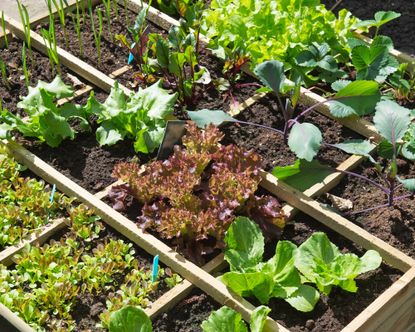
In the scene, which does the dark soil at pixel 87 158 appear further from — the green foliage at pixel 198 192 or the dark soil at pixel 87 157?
the green foliage at pixel 198 192

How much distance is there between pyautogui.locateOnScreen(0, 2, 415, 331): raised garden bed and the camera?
3.14 metres

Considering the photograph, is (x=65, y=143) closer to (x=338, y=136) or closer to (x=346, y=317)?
(x=338, y=136)

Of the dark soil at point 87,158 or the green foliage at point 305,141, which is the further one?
the dark soil at point 87,158

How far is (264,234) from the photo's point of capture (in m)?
3.41

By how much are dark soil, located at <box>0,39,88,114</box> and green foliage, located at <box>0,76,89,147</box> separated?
270 mm

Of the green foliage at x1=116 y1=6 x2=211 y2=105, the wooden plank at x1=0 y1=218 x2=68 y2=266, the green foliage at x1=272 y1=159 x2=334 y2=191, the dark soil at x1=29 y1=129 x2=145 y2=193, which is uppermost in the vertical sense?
the green foliage at x1=116 y1=6 x2=211 y2=105

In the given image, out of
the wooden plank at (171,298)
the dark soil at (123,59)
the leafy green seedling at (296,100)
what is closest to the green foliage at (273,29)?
the dark soil at (123,59)

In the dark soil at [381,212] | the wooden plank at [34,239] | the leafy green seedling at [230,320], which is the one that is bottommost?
the wooden plank at [34,239]

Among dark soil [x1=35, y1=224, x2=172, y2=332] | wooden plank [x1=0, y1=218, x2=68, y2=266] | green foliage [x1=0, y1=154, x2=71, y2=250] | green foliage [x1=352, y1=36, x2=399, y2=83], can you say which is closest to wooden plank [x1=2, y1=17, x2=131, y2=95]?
green foliage [x1=0, y1=154, x2=71, y2=250]

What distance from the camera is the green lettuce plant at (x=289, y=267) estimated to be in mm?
3117

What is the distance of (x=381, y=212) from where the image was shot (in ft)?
11.7

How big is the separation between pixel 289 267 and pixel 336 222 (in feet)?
1.30

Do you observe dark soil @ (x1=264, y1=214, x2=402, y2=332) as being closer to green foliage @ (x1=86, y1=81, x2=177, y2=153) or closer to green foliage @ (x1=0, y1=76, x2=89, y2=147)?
green foliage @ (x1=86, y1=81, x2=177, y2=153)

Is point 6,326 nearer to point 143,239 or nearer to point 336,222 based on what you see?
point 143,239
